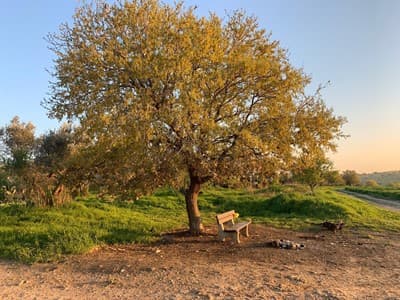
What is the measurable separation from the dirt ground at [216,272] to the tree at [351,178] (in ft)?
163

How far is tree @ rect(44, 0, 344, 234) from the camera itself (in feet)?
31.8

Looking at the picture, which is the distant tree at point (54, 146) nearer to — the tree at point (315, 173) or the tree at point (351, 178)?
the tree at point (315, 173)

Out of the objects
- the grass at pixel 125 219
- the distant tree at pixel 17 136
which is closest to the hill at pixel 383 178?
the grass at pixel 125 219

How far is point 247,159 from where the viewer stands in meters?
10.8

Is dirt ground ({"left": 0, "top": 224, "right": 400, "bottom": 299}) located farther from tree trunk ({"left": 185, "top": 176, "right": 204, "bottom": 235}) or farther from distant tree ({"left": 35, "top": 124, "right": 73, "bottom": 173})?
distant tree ({"left": 35, "top": 124, "right": 73, "bottom": 173})

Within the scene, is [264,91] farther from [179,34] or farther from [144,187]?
[144,187]

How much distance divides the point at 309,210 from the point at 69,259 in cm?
1247

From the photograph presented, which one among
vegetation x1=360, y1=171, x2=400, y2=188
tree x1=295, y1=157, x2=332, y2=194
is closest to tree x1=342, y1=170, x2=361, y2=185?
vegetation x1=360, y1=171, x2=400, y2=188

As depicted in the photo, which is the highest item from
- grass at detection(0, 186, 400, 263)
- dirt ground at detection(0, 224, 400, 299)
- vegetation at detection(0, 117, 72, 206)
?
vegetation at detection(0, 117, 72, 206)

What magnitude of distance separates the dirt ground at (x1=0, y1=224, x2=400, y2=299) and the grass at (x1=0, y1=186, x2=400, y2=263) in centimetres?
85

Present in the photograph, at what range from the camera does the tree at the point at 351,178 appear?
58.5 meters

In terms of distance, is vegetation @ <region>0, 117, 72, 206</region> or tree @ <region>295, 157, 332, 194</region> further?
tree @ <region>295, 157, 332, 194</region>

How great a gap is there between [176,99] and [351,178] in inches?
2157

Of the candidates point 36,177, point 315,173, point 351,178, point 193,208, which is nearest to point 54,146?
point 36,177
